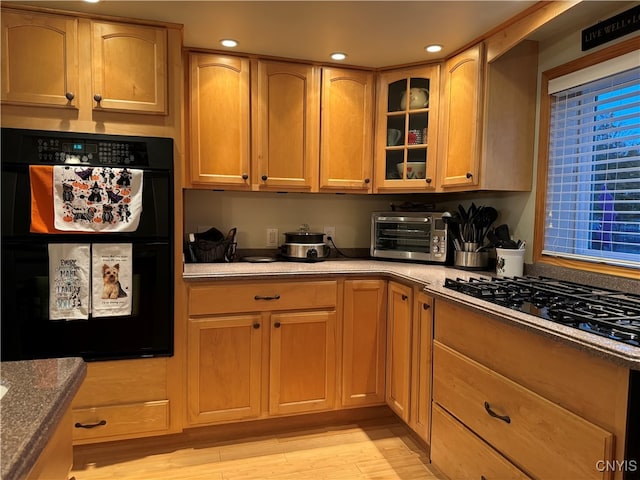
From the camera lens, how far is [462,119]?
8.27 ft

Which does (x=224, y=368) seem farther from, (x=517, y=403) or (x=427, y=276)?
(x=517, y=403)

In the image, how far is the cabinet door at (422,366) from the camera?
84.7 inches

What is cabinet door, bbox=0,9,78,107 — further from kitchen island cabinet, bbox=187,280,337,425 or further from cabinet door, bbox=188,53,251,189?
kitchen island cabinet, bbox=187,280,337,425

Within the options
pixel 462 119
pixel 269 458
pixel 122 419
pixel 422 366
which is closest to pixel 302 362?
pixel 269 458

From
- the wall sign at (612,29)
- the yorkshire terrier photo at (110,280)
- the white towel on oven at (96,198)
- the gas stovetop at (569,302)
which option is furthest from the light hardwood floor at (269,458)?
the wall sign at (612,29)

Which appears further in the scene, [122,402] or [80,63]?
[122,402]

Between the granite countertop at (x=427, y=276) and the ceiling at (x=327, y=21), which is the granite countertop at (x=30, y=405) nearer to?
the granite countertop at (x=427, y=276)

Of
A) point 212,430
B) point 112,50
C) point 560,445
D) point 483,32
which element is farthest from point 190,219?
point 560,445

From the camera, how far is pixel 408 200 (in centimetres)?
333

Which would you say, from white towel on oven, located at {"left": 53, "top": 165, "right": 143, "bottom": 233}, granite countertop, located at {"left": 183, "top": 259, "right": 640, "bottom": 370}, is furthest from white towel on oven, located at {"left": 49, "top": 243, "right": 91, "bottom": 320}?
granite countertop, located at {"left": 183, "top": 259, "right": 640, "bottom": 370}

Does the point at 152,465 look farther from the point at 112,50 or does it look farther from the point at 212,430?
the point at 112,50

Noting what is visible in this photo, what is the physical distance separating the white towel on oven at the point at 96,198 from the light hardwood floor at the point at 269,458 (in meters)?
1.15

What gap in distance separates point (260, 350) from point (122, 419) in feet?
2.47

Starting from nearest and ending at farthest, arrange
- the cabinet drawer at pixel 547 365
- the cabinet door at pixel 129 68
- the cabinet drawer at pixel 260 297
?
the cabinet drawer at pixel 547 365 → the cabinet door at pixel 129 68 → the cabinet drawer at pixel 260 297
